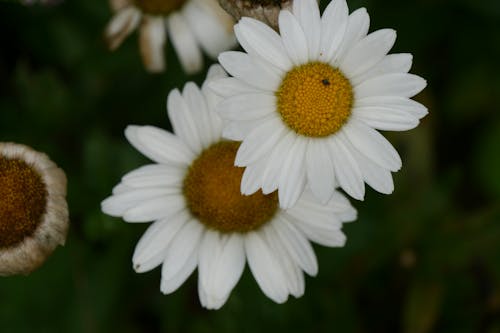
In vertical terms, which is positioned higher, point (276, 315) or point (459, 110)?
point (459, 110)

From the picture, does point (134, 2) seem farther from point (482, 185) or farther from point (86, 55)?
point (482, 185)

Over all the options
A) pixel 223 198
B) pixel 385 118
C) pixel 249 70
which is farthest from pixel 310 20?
pixel 223 198

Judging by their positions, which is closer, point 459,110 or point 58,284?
point 58,284

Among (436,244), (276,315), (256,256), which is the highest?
(256,256)

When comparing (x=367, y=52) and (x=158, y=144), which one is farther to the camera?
(x=158, y=144)

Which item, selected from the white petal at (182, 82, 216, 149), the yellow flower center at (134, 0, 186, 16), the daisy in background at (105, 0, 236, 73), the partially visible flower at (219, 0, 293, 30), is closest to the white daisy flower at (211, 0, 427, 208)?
the partially visible flower at (219, 0, 293, 30)

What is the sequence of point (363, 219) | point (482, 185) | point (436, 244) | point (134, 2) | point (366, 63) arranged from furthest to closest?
1. point (482, 185)
2. point (436, 244)
3. point (363, 219)
4. point (134, 2)
5. point (366, 63)

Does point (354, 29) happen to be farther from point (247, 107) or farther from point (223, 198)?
point (223, 198)

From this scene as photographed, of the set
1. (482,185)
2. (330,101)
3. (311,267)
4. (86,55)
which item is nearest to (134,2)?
(86,55)
